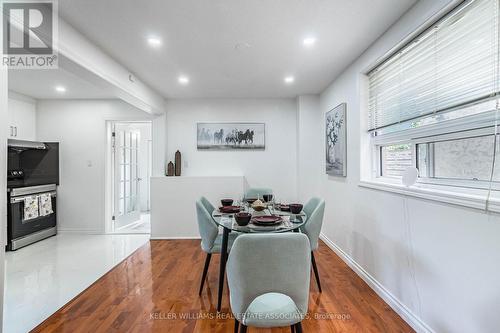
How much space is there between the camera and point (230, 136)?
4688 millimetres

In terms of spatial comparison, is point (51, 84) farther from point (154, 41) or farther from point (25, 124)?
point (154, 41)

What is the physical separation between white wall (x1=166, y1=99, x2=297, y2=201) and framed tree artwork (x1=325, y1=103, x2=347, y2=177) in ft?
3.12

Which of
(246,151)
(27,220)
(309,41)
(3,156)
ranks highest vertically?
(309,41)

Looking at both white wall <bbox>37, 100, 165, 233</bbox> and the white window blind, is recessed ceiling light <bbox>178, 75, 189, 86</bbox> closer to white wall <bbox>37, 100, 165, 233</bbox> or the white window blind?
white wall <bbox>37, 100, 165, 233</bbox>

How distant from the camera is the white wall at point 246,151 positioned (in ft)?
15.4

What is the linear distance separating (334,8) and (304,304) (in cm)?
211

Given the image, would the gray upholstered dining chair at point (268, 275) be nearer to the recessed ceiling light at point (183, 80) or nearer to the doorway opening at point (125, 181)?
the recessed ceiling light at point (183, 80)

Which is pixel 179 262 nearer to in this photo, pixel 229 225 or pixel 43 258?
pixel 229 225

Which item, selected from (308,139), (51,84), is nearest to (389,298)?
(308,139)

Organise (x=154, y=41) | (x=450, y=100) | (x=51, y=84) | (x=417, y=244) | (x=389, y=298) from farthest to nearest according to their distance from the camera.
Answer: (x=51, y=84)
(x=154, y=41)
(x=389, y=298)
(x=417, y=244)
(x=450, y=100)

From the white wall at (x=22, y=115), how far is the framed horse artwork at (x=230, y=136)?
2.99 meters

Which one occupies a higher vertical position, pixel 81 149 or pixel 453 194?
pixel 81 149

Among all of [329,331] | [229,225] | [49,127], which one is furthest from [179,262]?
[49,127]

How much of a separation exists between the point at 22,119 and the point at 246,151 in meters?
3.92
